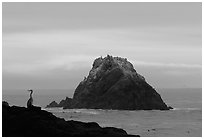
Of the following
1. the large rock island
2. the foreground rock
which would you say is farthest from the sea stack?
the foreground rock

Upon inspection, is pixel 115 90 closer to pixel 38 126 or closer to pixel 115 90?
pixel 115 90

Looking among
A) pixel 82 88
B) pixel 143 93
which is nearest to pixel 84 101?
pixel 82 88

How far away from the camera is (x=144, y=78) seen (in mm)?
111750

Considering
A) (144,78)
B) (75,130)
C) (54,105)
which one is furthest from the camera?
(54,105)

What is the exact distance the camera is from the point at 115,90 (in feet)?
348

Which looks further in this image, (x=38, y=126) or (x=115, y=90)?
(x=115, y=90)

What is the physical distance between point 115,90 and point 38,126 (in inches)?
3030

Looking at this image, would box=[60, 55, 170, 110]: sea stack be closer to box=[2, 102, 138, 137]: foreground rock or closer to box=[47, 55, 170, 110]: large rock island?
box=[47, 55, 170, 110]: large rock island

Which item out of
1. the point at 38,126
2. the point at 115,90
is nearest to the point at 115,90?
the point at 115,90

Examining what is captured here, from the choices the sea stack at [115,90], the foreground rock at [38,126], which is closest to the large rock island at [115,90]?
the sea stack at [115,90]

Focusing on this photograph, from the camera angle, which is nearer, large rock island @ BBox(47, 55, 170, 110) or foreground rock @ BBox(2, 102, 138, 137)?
foreground rock @ BBox(2, 102, 138, 137)

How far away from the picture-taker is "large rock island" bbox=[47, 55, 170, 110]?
105 m

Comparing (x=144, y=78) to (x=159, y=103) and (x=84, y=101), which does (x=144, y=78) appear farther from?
(x=84, y=101)

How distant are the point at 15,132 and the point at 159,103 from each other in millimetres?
80024
